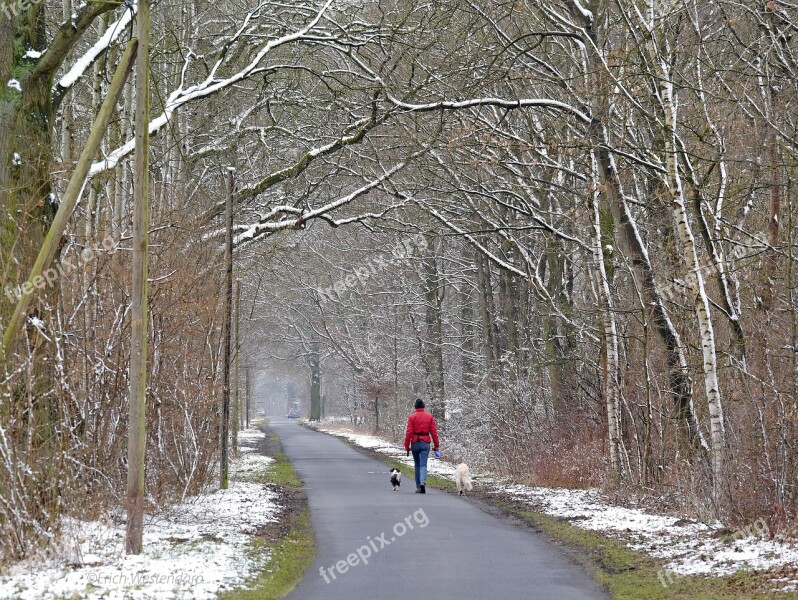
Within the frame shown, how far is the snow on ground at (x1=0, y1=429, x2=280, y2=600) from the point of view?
29.5ft

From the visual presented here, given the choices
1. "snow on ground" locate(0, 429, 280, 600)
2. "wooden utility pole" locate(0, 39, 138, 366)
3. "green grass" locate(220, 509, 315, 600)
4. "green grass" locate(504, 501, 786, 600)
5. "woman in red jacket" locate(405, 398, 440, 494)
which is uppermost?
"wooden utility pole" locate(0, 39, 138, 366)

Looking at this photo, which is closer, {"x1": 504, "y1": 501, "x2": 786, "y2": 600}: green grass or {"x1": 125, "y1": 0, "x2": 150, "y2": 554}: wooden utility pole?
{"x1": 504, "y1": 501, "x2": 786, "y2": 600}: green grass

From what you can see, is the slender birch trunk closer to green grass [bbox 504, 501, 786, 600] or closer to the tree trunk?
green grass [bbox 504, 501, 786, 600]

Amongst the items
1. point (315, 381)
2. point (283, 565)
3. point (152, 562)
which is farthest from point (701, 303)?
point (315, 381)

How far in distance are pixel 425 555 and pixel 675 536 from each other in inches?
132

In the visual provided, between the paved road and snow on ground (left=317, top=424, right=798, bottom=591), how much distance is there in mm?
1127

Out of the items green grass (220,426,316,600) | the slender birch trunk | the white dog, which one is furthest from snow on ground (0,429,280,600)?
the slender birch trunk

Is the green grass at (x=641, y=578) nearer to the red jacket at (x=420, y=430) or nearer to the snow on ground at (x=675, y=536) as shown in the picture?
the snow on ground at (x=675, y=536)

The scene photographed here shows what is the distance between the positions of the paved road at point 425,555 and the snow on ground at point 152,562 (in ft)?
2.85

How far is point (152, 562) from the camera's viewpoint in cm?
1052

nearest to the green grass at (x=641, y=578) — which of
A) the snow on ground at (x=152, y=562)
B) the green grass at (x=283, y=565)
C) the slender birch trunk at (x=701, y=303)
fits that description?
the slender birch trunk at (x=701, y=303)

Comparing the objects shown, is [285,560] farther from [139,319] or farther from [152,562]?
[139,319]

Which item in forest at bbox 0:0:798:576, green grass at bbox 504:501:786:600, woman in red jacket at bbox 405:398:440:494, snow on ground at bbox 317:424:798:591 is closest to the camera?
green grass at bbox 504:501:786:600

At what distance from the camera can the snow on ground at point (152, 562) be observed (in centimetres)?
898
